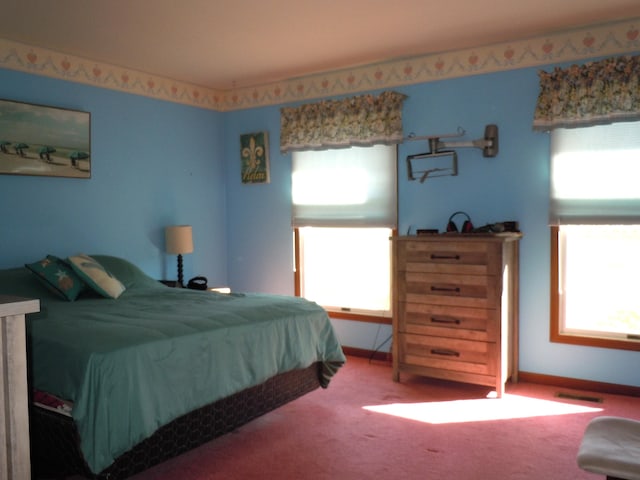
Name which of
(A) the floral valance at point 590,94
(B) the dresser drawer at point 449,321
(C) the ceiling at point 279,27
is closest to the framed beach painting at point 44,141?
(C) the ceiling at point 279,27

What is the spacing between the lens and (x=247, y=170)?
17.9ft

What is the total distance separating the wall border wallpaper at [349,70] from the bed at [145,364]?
1.59 m

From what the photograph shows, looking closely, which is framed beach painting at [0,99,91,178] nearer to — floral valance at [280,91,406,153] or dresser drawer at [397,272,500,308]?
floral valance at [280,91,406,153]

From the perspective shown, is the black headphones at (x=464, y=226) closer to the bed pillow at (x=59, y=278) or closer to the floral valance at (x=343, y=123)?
the floral valance at (x=343, y=123)

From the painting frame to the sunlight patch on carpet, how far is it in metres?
2.64

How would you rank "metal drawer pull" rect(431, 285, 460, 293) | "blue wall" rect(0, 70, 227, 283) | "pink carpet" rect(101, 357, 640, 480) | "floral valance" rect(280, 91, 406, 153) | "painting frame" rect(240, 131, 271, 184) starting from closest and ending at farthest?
"pink carpet" rect(101, 357, 640, 480) < "metal drawer pull" rect(431, 285, 460, 293) < "blue wall" rect(0, 70, 227, 283) < "floral valance" rect(280, 91, 406, 153) < "painting frame" rect(240, 131, 271, 184)

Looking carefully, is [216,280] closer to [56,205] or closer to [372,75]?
[56,205]

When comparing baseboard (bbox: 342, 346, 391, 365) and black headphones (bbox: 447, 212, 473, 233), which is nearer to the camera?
black headphones (bbox: 447, 212, 473, 233)

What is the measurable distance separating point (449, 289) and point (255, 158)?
2469mm

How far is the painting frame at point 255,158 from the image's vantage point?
530cm

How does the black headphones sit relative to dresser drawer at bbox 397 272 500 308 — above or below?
above

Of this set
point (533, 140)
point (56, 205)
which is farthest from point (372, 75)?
point (56, 205)

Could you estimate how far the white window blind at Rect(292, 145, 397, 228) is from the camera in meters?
4.59

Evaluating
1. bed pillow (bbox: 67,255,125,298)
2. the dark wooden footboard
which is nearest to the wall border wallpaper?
bed pillow (bbox: 67,255,125,298)
